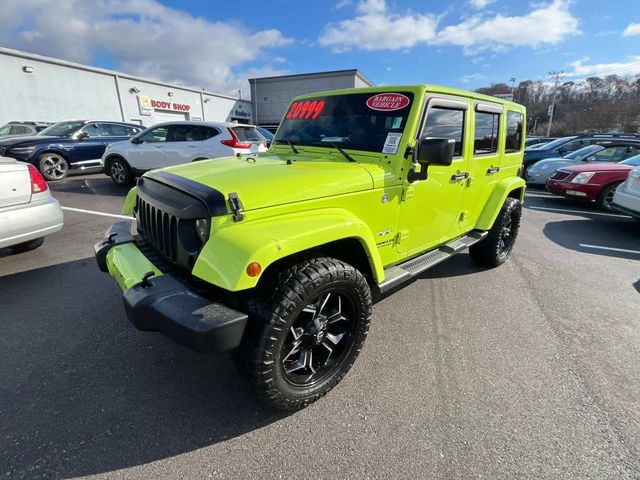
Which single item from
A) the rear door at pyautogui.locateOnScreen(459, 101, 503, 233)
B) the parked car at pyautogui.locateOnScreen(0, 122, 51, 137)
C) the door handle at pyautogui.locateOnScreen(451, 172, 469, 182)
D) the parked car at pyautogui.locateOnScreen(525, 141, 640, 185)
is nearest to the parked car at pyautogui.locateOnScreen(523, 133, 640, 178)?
the parked car at pyautogui.locateOnScreen(525, 141, 640, 185)

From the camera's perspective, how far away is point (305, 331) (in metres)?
2.10

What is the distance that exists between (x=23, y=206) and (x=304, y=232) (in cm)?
357

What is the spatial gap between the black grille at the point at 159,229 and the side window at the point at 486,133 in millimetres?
2959

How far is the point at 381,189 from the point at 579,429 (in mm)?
1917

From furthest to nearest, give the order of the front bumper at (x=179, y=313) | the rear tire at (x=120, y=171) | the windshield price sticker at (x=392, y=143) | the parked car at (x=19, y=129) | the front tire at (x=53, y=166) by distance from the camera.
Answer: the parked car at (x=19, y=129) < the front tire at (x=53, y=166) < the rear tire at (x=120, y=171) < the windshield price sticker at (x=392, y=143) < the front bumper at (x=179, y=313)

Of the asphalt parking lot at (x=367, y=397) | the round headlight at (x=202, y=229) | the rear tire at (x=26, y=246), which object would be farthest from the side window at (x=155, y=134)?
the round headlight at (x=202, y=229)

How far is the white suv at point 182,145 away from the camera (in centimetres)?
773

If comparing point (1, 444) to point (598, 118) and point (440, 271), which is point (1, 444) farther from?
point (598, 118)

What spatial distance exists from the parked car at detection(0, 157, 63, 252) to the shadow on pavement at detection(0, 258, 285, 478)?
87 centimetres

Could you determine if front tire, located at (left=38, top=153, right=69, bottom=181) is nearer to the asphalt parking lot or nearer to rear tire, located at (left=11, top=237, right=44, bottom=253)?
rear tire, located at (left=11, top=237, right=44, bottom=253)

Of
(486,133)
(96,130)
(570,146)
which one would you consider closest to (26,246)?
(486,133)

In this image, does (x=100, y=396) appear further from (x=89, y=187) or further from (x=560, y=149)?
(x=560, y=149)

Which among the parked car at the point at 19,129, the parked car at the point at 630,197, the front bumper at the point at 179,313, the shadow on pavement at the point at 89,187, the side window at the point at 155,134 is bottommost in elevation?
the parked car at the point at 630,197

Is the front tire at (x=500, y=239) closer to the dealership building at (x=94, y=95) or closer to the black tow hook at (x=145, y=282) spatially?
the black tow hook at (x=145, y=282)
